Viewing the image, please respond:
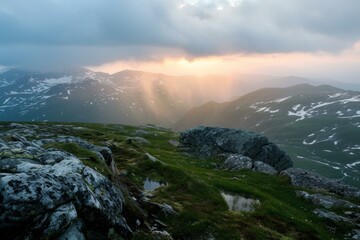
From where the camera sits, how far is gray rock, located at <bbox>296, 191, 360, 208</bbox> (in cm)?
4638

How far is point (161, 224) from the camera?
1118 inches

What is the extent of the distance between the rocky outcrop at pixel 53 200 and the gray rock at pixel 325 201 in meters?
33.5

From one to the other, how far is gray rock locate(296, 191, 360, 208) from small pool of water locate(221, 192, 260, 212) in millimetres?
10499

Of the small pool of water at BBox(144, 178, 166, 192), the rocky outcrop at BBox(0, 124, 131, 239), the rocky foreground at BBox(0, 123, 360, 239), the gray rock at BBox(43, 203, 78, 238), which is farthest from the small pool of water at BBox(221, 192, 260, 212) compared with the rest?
the gray rock at BBox(43, 203, 78, 238)

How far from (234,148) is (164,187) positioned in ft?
168

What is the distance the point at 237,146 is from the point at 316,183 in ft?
102

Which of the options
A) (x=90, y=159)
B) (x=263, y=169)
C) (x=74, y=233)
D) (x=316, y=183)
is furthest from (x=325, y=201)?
(x=74, y=233)

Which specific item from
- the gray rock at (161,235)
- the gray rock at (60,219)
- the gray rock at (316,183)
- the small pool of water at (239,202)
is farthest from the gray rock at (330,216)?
the gray rock at (60,219)

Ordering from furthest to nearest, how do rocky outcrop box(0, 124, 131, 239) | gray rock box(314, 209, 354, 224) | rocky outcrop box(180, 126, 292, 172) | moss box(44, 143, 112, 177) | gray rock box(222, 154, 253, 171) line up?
rocky outcrop box(180, 126, 292, 172)
gray rock box(222, 154, 253, 171)
gray rock box(314, 209, 354, 224)
moss box(44, 143, 112, 177)
rocky outcrop box(0, 124, 131, 239)

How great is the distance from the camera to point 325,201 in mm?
47375

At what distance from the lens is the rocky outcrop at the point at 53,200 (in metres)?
16.8

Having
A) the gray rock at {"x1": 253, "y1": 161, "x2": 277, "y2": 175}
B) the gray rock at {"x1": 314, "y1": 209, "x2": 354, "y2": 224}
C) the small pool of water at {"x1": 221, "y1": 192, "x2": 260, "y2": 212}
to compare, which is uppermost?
the small pool of water at {"x1": 221, "y1": 192, "x2": 260, "y2": 212}

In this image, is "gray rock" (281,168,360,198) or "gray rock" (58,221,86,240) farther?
"gray rock" (281,168,360,198)

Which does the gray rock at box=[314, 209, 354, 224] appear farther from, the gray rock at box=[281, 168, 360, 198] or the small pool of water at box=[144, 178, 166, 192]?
the small pool of water at box=[144, 178, 166, 192]
